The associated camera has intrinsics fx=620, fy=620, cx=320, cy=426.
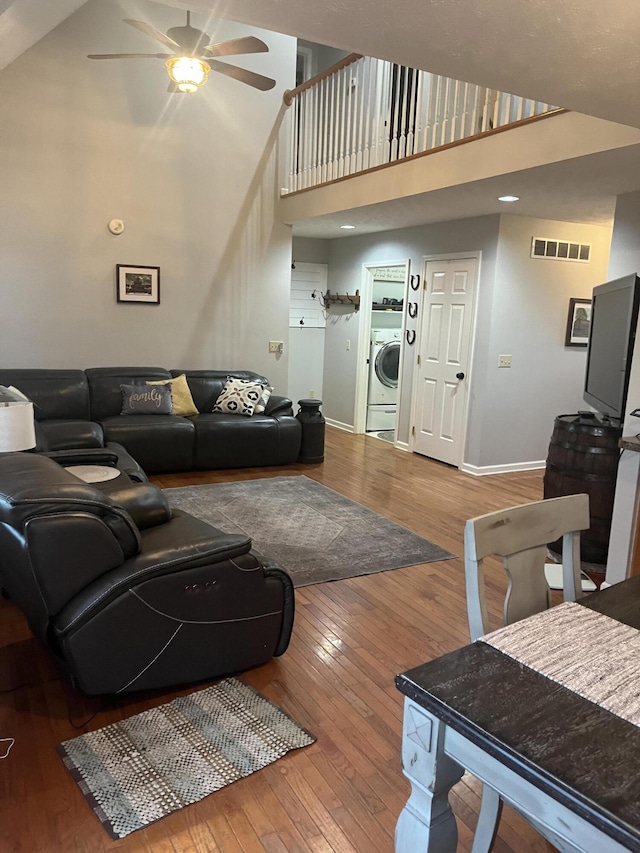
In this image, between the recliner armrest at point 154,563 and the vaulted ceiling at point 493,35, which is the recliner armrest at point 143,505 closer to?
the recliner armrest at point 154,563

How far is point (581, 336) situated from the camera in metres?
6.02

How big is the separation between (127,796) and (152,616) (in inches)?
20.4

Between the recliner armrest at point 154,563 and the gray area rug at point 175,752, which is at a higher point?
the recliner armrest at point 154,563

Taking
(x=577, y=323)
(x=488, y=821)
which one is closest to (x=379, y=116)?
(x=577, y=323)

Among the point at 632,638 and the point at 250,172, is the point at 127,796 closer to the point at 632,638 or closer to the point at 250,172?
the point at 632,638


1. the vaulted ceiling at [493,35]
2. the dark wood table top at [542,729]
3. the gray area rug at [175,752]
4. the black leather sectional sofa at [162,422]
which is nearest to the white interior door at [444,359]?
the black leather sectional sofa at [162,422]

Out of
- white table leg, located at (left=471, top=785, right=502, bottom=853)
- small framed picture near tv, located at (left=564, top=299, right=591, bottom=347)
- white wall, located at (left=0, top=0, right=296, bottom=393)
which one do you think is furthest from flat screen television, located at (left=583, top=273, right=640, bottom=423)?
white wall, located at (left=0, top=0, right=296, bottom=393)

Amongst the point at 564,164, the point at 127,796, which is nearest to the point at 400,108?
the point at 564,164

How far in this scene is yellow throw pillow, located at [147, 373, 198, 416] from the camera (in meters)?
5.79

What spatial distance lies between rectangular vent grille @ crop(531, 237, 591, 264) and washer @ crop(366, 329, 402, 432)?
7.17 feet

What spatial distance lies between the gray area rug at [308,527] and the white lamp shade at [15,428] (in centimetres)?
160

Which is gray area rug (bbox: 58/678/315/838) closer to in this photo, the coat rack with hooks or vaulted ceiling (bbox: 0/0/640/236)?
vaulted ceiling (bbox: 0/0/640/236)

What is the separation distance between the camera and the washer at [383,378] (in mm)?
7477

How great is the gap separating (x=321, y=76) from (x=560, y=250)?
2.82 meters
